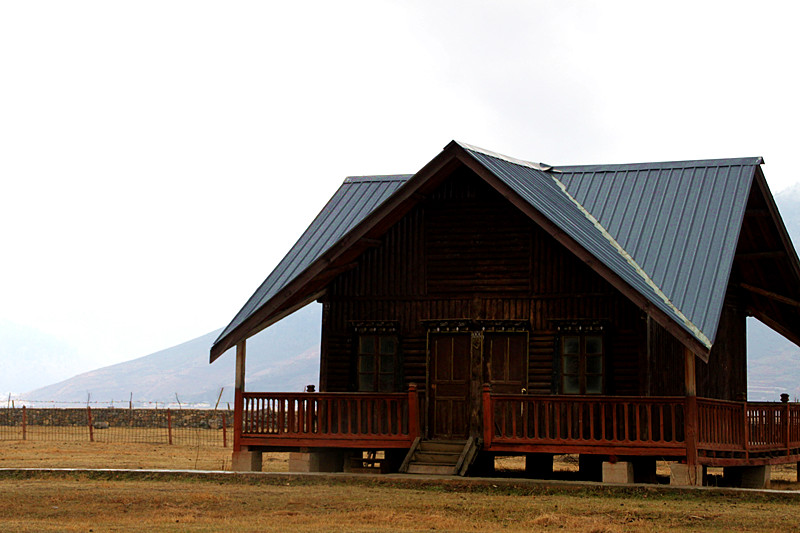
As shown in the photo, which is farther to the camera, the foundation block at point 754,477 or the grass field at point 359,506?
the foundation block at point 754,477

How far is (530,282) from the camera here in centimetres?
2559

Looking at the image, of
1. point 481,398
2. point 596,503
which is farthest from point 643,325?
point 596,503

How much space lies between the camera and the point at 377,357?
26734 mm

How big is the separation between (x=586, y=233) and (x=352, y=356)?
230 inches

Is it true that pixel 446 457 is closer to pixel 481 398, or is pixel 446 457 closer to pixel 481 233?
pixel 481 398

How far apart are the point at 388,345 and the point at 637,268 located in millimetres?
5657

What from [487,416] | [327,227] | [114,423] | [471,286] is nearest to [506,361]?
[471,286]

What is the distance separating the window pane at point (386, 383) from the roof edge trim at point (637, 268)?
17.3 ft

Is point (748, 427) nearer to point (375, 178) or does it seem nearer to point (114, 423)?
point (375, 178)

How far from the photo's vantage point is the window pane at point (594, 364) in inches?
979

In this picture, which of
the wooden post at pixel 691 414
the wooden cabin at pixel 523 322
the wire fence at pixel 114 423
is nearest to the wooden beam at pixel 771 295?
the wooden cabin at pixel 523 322

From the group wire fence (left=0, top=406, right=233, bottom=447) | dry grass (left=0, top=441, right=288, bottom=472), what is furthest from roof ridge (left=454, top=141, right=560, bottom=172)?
wire fence (left=0, top=406, right=233, bottom=447)

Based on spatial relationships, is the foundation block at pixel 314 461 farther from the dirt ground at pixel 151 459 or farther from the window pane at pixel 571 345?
the window pane at pixel 571 345

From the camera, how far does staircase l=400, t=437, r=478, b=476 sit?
2342 centimetres
